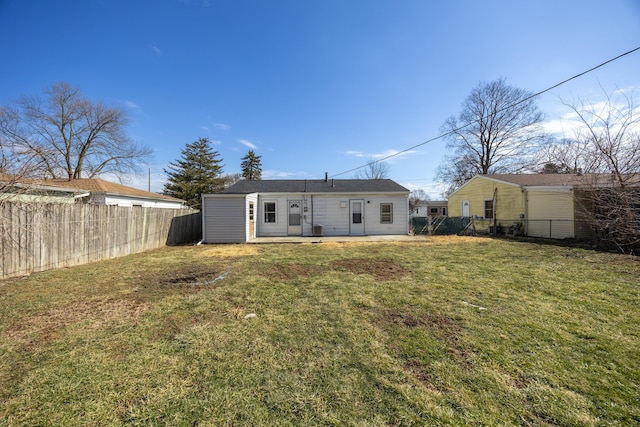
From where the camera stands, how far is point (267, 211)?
15.1 meters

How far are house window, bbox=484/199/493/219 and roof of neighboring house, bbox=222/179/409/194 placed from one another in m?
6.36

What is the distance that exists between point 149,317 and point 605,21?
515 inches

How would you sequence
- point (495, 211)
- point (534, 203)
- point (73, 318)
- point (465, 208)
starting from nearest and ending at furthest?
point (73, 318)
point (534, 203)
point (495, 211)
point (465, 208)

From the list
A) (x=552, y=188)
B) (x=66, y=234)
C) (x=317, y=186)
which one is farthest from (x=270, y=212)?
(x=552, y=188)

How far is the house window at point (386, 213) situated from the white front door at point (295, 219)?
480cm

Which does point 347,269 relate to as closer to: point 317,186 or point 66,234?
point 66,234

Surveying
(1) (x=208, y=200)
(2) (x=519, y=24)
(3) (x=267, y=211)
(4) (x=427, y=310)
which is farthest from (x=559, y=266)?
(1) (x=208, y=200)

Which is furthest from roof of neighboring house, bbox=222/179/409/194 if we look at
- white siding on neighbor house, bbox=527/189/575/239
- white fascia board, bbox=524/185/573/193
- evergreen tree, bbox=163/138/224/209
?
evergreen tree, bbox=163/138/224/209

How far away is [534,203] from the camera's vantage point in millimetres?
14031

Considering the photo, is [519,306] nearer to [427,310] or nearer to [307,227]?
[427,310]

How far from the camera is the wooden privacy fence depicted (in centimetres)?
607

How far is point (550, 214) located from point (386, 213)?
8.19 metres

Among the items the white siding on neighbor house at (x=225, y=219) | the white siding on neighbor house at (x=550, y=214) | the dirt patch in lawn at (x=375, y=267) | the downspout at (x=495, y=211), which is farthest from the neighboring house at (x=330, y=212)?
the dirt patch in lawn at (x=375, y=267)

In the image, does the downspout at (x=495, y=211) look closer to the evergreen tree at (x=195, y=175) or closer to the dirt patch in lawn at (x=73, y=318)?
the dirt patch in lawn at (x=73, y=318)
